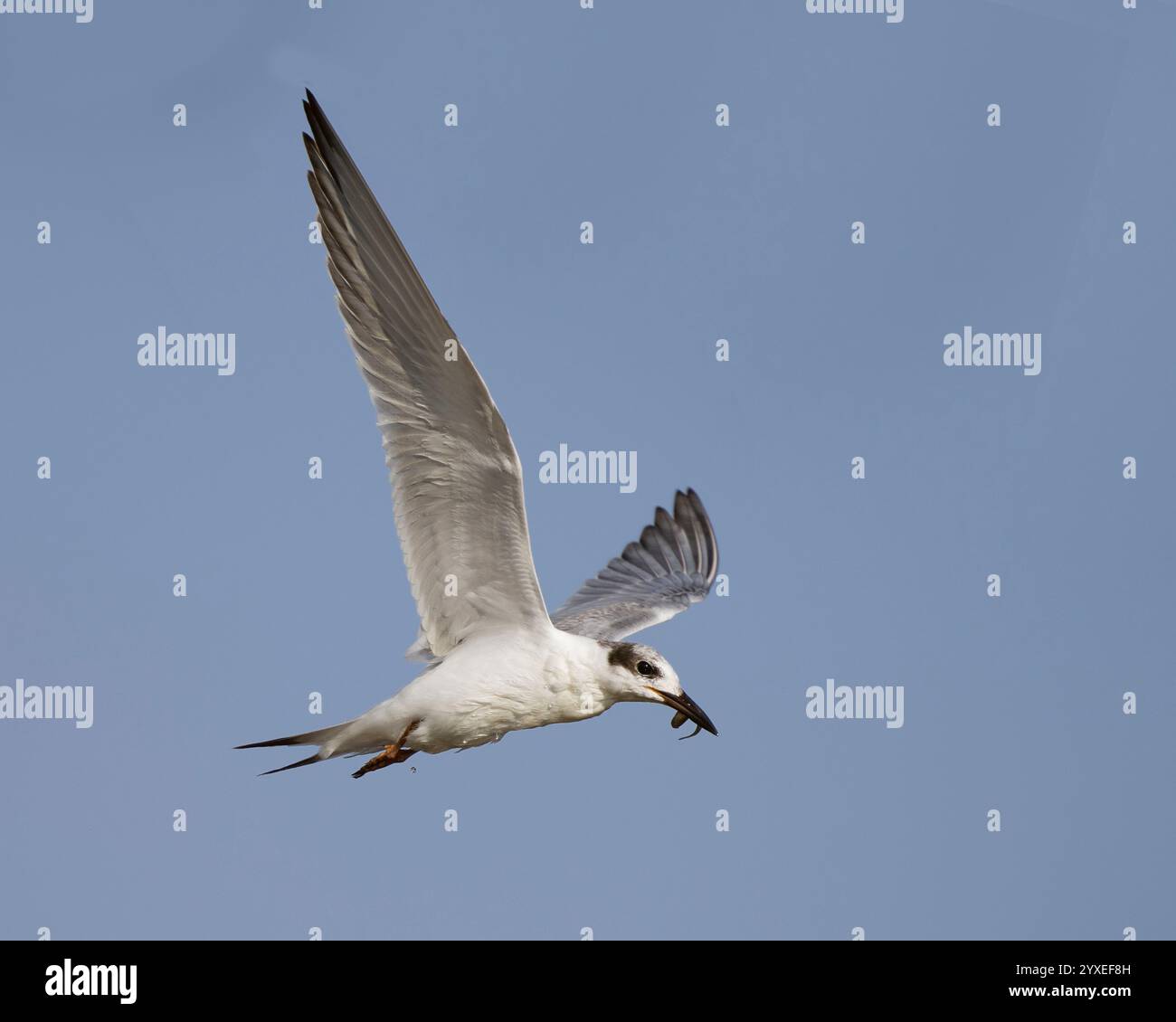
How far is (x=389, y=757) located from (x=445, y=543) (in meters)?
1.23

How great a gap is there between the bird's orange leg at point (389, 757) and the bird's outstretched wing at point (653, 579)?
244cm

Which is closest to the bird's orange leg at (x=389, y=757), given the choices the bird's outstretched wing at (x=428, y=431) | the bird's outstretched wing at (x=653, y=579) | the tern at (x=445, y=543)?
the tern at (x=445, y=543)

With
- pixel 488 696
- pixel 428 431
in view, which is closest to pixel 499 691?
pixel 488 696

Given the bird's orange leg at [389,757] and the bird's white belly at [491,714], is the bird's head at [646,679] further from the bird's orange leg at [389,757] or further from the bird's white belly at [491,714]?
the bird's orange leg at [389,757]

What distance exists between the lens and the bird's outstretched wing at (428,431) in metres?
7.50

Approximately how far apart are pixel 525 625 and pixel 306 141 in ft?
9.60

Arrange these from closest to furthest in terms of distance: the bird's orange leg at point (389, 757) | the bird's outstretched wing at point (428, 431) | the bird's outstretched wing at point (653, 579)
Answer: the bird's outstretched wing at point (428, 431) → the bird's orange leg at point (389, 757) → the bird's outstretched wing at point (653, 579)

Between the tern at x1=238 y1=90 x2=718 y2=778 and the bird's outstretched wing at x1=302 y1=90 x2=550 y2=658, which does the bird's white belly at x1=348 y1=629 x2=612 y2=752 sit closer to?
the tern at x1=238 y1=90 x2=718 y2=778

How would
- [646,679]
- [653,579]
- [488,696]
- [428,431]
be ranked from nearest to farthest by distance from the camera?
[428,431] < [488,696] < [646,679] < [653,579]

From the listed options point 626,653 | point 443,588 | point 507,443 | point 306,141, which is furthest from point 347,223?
point 626,653

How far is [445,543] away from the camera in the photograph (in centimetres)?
834

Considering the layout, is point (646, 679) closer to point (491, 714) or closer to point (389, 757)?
point (491, 714)

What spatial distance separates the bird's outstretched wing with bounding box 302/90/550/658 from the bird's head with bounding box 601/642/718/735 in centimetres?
53

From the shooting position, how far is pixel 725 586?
1230 centimetres
